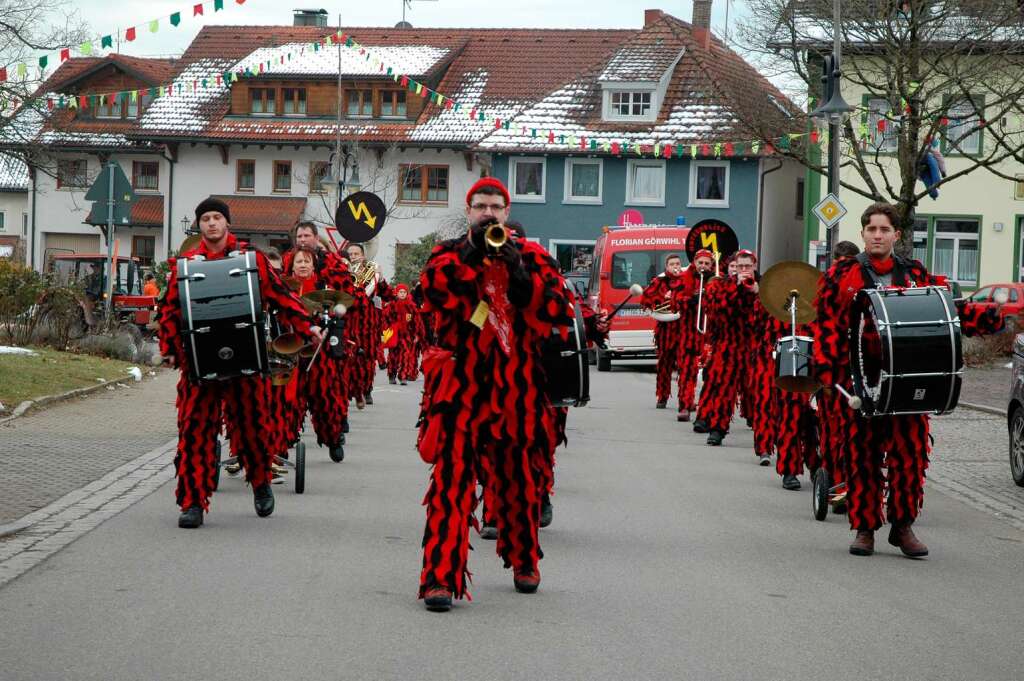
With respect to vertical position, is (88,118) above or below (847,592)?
above

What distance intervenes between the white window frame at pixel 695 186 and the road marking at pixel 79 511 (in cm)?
4152

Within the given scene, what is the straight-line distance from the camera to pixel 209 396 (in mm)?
8672

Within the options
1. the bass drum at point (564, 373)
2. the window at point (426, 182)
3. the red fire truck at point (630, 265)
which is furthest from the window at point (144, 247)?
the bass drum at point (564, 373)

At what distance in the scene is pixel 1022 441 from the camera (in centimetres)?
1177

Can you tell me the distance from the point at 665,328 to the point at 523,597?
11.7 m

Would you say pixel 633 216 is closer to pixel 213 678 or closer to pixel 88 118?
pixel 88 118

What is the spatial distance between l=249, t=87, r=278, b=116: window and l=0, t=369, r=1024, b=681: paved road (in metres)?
47.3

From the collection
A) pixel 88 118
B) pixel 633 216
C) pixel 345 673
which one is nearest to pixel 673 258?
pixel 345 673

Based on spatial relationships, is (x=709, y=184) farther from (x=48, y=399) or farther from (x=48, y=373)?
(x=48, y=399)

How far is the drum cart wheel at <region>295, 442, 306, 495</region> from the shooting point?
10.4m

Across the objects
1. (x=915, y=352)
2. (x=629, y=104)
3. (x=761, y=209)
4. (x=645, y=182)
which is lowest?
(x=915, y=352)

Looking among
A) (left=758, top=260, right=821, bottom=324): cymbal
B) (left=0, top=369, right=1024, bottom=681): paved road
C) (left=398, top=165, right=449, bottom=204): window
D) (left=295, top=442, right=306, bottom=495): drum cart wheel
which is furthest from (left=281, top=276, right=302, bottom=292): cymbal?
(left=398, top=165, right=449, bottom=204): window

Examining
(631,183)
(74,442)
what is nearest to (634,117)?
(631,183)

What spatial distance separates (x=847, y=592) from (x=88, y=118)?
55.8 metres
